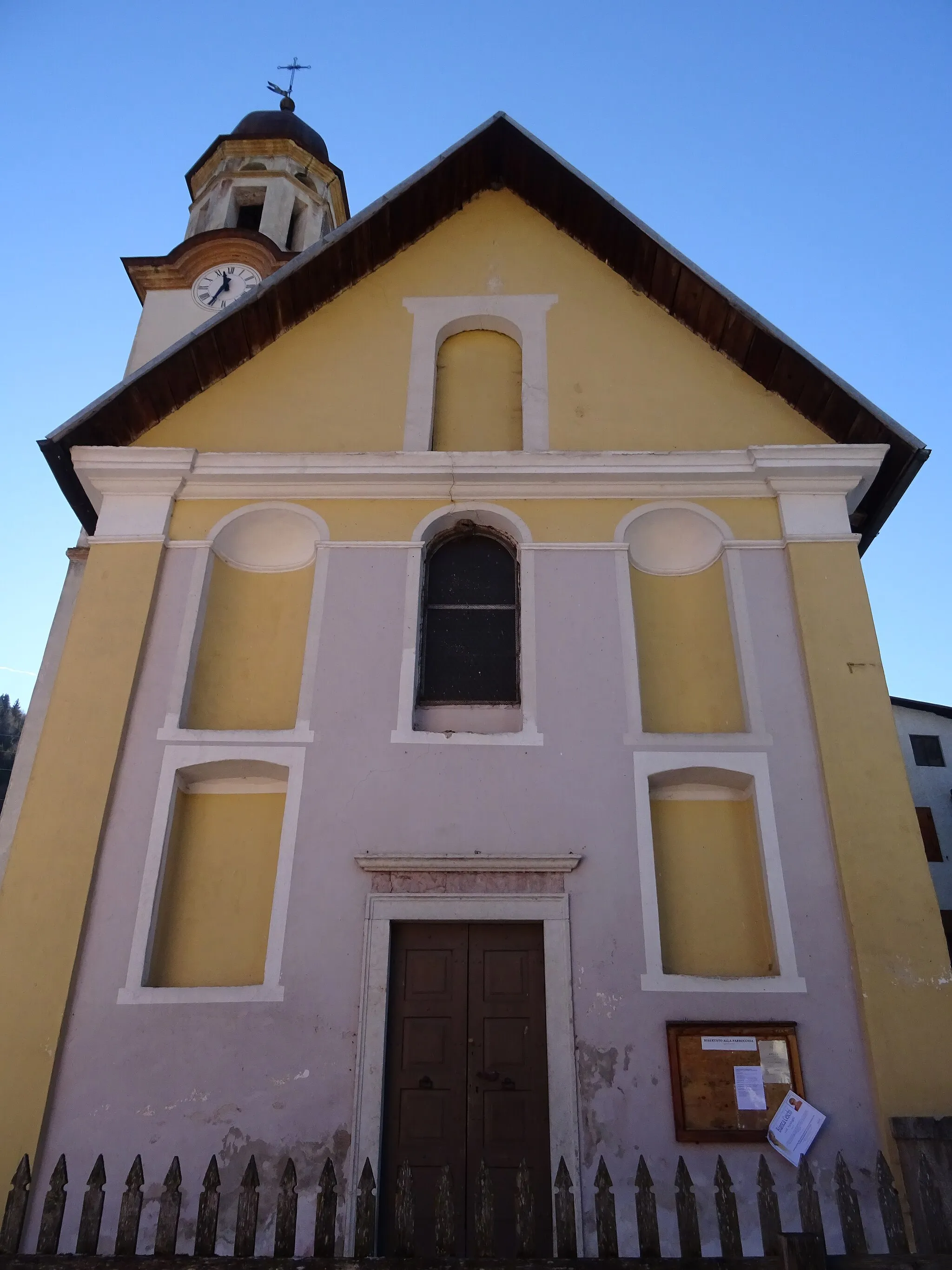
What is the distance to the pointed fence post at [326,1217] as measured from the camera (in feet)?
14.6

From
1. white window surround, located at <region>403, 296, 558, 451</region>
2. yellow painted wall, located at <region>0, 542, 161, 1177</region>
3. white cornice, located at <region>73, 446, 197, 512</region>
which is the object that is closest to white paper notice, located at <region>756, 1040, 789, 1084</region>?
yellow painted wall, located at <region>0, 542, 161, 1177</region>

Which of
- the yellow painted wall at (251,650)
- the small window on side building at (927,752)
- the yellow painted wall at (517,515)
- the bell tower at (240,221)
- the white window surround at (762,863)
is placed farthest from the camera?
the small window on side building at (927,752)

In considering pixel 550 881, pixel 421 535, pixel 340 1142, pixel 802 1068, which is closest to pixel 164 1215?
pixel 340 1142

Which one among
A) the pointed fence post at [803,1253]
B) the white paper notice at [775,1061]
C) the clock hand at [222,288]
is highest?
the clock hand at [222,288]

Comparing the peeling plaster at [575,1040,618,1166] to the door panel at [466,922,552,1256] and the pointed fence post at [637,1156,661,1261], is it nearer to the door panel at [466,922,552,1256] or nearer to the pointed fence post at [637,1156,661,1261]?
the door panel at [466,922,552,1256]

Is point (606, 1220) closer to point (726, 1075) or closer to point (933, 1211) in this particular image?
point (933, 1211)

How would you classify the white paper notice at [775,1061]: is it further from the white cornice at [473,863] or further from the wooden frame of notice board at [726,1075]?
the white cornice at [473,863]

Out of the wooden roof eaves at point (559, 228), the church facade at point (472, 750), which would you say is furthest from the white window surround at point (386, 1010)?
the wooden roof eaves at point (559, 228)

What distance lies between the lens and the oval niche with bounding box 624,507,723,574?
977cm

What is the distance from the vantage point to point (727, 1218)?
460 centimetres

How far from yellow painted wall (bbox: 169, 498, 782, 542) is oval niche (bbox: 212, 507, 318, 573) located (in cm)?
15

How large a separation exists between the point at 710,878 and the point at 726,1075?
150 cm

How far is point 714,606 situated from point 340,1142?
18.0ft

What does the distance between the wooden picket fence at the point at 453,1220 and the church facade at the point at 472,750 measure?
235cm
